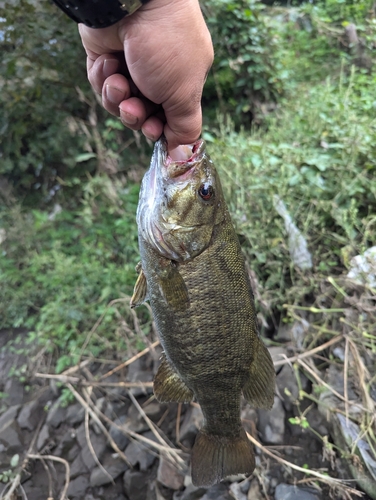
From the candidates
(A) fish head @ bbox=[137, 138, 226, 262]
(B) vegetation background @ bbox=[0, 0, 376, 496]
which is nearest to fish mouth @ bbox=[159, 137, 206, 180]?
(A) fish head @ bbox=[137, 138, 226, 262]

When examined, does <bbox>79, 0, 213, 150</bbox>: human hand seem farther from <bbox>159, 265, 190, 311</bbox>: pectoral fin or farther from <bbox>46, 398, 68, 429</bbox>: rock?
<bbox>46, 398, 68, 429</bbox>: rock

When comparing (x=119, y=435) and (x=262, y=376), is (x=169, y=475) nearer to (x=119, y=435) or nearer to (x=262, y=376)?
(x=119, y=435)

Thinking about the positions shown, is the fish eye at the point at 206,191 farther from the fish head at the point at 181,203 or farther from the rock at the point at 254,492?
the rock at the point at 254,492

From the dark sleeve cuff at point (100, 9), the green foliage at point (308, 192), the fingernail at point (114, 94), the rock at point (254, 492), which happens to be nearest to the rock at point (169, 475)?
the rock at point (254, 492)

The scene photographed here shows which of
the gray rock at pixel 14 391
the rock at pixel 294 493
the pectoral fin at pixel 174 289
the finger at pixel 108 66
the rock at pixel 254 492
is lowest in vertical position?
the gray rock at pixel 14 391

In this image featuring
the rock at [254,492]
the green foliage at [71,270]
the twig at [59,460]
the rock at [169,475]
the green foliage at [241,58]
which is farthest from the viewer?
the green foliage at [241,58]

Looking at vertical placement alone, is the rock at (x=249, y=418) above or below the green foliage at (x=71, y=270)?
below
